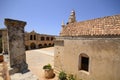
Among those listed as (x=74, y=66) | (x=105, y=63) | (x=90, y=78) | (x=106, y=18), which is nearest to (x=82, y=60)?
(x=74, y=66)

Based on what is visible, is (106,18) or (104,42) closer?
(104,42)

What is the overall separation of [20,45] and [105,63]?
563 centimetres

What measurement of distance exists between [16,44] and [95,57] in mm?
5648

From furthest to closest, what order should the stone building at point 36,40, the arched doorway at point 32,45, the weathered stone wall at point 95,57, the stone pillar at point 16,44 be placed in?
the arched doorway at point 32,45 < the stone building at point 36,40 < the weathered stone wall at point 95,57 < the stone pillar at point 16,44

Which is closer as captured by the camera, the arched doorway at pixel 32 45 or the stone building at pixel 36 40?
the stone building at pixel 36 40

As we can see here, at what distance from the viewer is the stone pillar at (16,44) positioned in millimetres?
3789

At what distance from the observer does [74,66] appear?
8891mm

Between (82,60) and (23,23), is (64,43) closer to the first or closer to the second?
(82,60)

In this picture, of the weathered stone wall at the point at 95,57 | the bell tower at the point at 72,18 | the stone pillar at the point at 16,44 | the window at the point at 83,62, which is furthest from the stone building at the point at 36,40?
the stone pillar at the point at 16,44

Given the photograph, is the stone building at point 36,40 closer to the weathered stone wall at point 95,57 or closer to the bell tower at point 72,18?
the bell tower at point 72,18

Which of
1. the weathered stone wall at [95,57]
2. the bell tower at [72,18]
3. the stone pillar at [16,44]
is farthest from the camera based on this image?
the bell tower at [72,18]

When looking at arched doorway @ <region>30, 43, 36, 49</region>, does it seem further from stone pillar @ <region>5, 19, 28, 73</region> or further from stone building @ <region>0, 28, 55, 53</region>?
stone pillar @ <region>5, 19, 28, 73</region>

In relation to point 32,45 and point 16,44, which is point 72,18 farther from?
point 32,45

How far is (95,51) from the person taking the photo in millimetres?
7227
